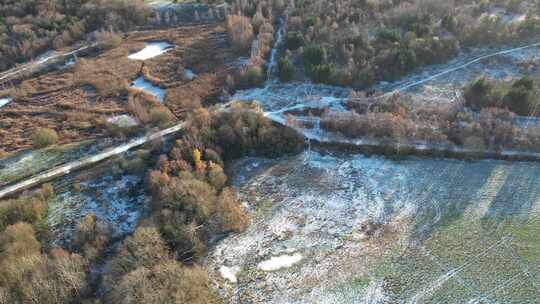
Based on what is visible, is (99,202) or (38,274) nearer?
(38,274)

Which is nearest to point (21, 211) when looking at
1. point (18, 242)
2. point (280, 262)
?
point (18, 242)

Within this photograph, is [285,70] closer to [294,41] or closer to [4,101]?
[294,41]

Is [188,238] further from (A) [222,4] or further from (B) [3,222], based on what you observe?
(A) [222,4]

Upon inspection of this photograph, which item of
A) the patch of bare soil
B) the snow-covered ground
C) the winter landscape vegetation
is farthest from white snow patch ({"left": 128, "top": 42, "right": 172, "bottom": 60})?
the snow-covered ground

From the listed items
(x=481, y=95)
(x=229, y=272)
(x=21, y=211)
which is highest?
(x=481, y=95)

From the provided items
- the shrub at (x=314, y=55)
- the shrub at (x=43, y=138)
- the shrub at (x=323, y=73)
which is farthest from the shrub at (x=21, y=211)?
the shrub at (x=314, y=55)
